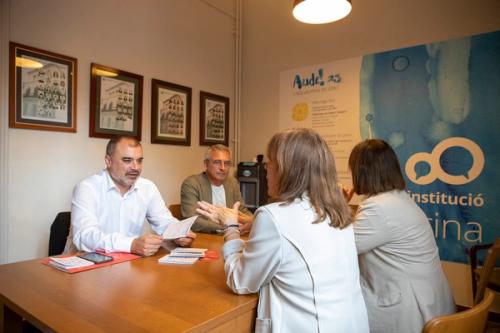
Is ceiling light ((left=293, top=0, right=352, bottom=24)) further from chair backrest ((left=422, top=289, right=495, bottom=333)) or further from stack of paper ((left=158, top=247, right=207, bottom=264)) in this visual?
chair backrest ((left=422, top=289, right=495, bottom=333))

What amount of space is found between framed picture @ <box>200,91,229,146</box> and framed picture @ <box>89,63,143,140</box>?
0.85 m

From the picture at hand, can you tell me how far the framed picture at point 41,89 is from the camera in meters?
2.38

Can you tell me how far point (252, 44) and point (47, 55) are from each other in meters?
2.41

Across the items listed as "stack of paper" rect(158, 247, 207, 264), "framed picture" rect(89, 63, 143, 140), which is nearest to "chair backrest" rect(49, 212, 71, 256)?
"framed picture" rect(89, 63, 143, 140)

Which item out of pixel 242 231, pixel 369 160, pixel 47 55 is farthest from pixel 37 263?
pixel 47 55

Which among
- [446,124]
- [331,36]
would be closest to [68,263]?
[446,124]

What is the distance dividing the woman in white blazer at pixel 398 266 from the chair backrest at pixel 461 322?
1.50ft

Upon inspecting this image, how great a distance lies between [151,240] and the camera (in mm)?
1571

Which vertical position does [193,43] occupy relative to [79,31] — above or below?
above

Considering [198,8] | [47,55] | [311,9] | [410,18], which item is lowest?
[47,55]

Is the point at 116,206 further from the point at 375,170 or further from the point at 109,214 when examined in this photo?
the point at 375,170

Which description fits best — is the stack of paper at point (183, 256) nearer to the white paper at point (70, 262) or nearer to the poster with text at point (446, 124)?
the white paper at point (70, 262)

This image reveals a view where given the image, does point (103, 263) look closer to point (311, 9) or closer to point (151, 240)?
point (151, 240)

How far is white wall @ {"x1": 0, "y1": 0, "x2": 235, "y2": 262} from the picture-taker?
2.45 m
